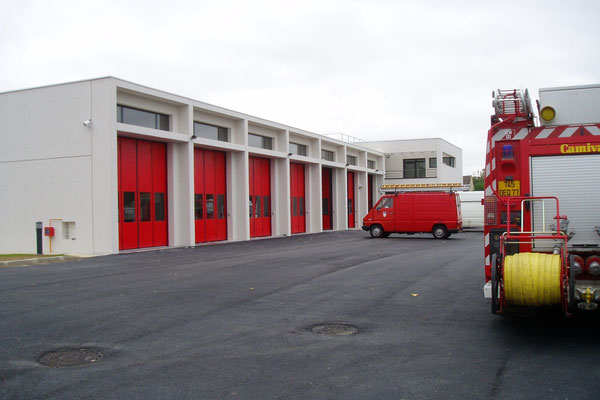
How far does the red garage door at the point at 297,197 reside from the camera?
34.0m

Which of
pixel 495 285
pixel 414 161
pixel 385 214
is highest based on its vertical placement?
pixel 414 161

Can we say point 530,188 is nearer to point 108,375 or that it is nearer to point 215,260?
point 108,375

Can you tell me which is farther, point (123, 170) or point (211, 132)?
point (211, 132)

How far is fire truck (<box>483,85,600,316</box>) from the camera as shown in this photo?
6273 millimetres

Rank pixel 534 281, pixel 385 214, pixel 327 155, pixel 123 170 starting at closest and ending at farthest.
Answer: pixel 534 281 < pixel 123 170 < pixel 385 214 < pixel 327 155

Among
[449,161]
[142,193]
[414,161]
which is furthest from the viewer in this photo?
[449,161]

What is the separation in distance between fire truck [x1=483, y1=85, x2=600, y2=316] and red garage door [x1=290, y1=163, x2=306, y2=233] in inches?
1052

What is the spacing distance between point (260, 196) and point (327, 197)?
32.0 feet

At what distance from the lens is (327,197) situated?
129 ft

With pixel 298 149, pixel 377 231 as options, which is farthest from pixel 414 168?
pixel 377 231

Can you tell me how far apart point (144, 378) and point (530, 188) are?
5.05m

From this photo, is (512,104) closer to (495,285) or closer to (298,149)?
(495,285)

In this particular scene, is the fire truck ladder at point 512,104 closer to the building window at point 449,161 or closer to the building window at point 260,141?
the building window at point 260,141

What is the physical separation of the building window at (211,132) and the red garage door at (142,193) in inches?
109
